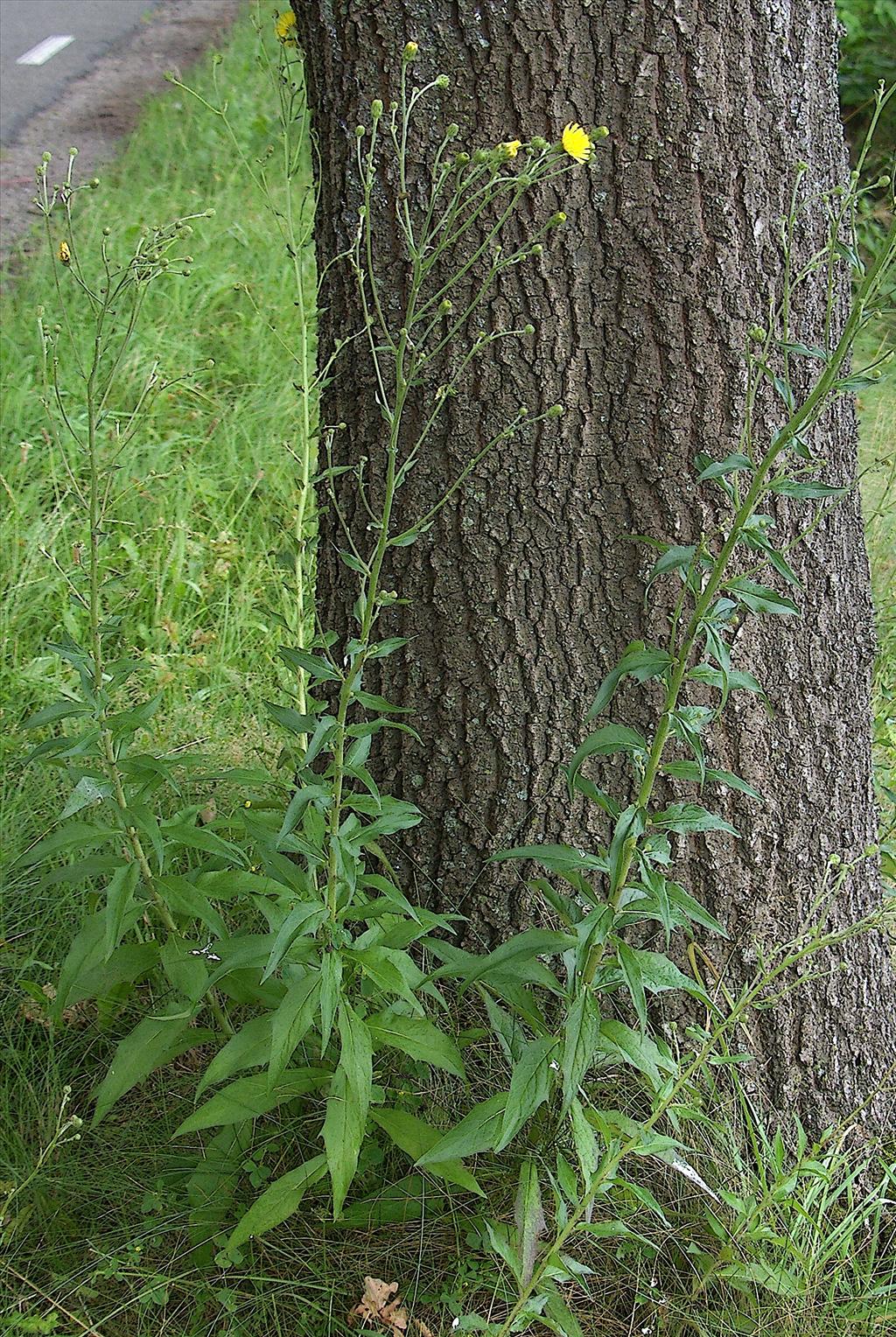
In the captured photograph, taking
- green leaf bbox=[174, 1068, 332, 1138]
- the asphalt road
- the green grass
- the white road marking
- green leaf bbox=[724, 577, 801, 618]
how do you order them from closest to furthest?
green leaf bbox=[724, 577, 801, 618] → green leaf bbox=[174, 1068, 332, 1138] → the green grass → the asphalt road → the white road marking

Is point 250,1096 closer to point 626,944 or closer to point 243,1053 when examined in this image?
point 243,1053

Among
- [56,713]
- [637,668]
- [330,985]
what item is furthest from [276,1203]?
[637,668]

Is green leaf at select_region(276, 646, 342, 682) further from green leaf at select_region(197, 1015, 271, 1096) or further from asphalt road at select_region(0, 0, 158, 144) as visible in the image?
asphalt road at select_region(0, 0, 158, 144)

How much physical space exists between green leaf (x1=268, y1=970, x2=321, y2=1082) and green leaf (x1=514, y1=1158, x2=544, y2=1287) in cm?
36

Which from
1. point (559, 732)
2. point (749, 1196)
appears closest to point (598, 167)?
point (559, 732)

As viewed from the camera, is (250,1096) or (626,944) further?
(250,1096)

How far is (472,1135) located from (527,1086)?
118 millimetres

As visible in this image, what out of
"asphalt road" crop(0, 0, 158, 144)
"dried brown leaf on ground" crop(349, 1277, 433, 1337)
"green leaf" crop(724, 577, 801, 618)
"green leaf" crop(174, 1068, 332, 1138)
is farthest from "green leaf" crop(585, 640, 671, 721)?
"asphalt road" crop(0, 0, 158, 144)

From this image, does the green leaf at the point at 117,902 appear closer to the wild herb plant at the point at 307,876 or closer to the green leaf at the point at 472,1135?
the wild herb plant at the point at 307,876

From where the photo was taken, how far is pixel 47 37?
7402 mm

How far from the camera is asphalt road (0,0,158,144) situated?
655 cm

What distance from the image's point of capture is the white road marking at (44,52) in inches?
278

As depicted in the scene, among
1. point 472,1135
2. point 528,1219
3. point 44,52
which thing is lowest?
point 528,1219

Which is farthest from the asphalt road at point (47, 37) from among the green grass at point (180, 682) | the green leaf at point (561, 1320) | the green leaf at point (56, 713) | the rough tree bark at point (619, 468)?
the green leaf at point (561, 1320)
